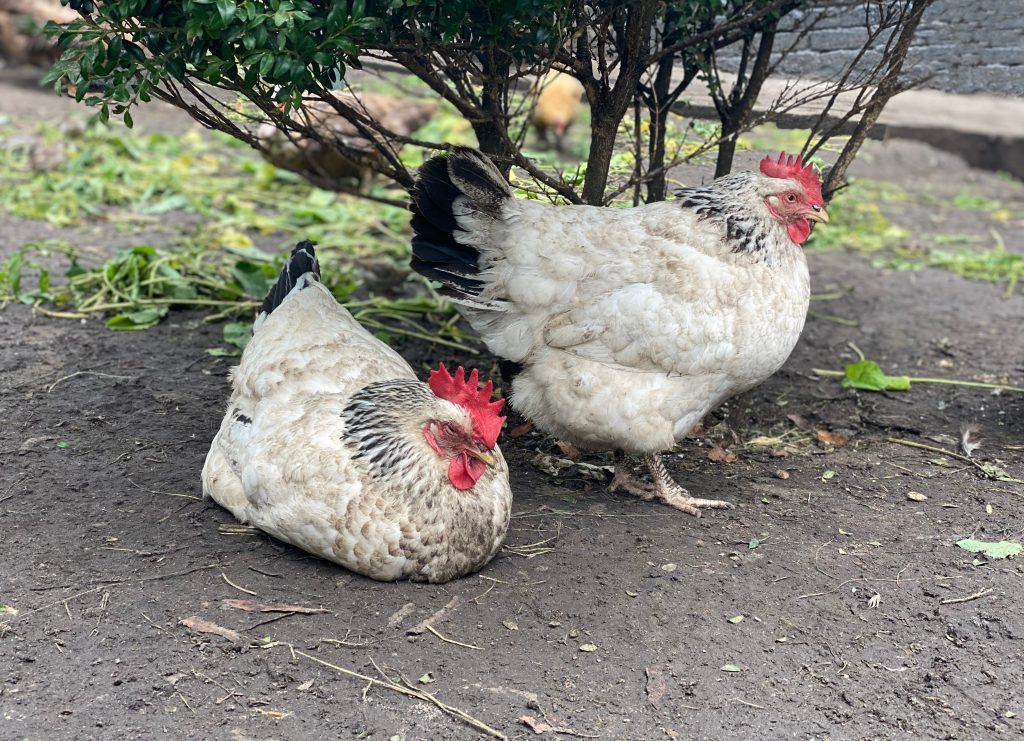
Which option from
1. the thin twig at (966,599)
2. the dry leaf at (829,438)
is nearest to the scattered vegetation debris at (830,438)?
the dry leaf at (829,438)

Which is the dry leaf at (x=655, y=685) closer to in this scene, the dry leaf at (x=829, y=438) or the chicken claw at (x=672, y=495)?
the chicken claw at (x=672, y=495)

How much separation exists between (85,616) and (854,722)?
7.69 feet

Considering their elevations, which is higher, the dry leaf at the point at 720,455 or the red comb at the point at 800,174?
the red comb at the point at 800,174

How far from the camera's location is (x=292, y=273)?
14.2ft

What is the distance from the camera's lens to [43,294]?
575 centimetres

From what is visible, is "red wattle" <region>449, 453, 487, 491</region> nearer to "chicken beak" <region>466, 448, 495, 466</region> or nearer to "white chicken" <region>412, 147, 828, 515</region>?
"chicken beak" <region>466, 448, 495, 466</region>

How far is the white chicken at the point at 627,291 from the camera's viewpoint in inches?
152

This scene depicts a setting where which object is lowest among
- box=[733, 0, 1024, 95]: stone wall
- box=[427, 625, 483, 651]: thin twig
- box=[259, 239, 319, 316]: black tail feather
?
box=[427, 625, 483, 651]: thin twig

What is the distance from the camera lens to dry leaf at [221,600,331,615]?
3188 mm

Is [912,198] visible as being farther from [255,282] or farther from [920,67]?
[255,282]

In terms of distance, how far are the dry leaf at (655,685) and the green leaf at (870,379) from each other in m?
2.79

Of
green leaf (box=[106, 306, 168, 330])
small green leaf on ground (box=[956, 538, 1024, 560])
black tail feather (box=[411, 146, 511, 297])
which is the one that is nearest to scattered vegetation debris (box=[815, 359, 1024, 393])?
small green leaf on ground (box=[956, 538, 1024, 560])

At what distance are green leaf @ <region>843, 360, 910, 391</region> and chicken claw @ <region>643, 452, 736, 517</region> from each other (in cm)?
159

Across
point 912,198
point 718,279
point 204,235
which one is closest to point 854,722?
point 718,279
